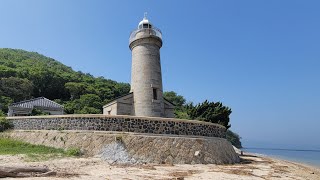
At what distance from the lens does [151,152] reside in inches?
543

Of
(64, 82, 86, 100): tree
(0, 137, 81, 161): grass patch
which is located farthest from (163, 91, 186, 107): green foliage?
(0, 137, 81, 161): grass patch

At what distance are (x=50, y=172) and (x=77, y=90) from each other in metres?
43.3

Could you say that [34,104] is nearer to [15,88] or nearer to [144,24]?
[144,24]

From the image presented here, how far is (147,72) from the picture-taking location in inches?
829

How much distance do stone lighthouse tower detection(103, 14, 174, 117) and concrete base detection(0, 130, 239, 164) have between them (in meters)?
5.89

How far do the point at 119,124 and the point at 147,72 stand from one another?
7.10m

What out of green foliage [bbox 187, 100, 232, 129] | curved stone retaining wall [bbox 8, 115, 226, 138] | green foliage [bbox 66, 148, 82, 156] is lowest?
green foliage [bbox 66, 148, 82, 156]

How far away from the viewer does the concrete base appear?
44.3ft

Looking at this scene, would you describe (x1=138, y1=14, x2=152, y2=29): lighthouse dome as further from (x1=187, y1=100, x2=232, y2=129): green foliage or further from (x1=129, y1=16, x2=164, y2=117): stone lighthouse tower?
(x1=187, y1=100, x2=232, y2=129): green foliage

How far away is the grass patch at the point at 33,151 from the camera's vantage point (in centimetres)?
1255

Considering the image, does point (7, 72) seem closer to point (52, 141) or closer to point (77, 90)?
point (77, 90)

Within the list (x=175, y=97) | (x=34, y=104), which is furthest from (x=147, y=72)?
(x=175, y=97)

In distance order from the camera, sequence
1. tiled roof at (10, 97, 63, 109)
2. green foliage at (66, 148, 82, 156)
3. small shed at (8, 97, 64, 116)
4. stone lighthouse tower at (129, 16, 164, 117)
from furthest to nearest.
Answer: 1. tiled roof at (10, 97, 63, 109)
2. small shed at (8, 97, 64, 116)
3. stone lighthouse tower at (129, 16, 164, 117)
4. green foliage at (66, 148, 82, 156)

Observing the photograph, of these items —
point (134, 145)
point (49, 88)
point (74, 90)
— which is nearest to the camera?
point (134, 145)
